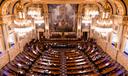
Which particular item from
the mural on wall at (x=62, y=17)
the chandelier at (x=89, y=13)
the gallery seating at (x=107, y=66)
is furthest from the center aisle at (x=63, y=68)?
the mural on wall at (x=62, y=17)

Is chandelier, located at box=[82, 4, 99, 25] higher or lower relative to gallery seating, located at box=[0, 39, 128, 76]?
higher

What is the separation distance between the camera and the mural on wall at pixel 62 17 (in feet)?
75.4

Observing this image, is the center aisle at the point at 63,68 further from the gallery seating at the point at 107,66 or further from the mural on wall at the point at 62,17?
the mural on wall at the point at 62,17

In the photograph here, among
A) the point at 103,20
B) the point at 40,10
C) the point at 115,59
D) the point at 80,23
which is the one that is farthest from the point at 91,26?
the point at 103,20

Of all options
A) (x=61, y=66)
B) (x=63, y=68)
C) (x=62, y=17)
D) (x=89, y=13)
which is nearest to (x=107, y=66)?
(x=63, y=68)

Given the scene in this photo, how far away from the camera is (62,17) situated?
23.5 m

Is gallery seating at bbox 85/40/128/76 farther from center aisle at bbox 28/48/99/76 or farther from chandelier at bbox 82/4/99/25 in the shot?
chandelier at bbox 82/4/99/25

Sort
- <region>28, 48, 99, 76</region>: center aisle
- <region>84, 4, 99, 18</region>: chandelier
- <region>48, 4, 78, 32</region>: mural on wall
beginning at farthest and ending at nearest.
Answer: <region>48, 4, 78, 32</region>: mural on wall → <region>84, 4, 99, 18</region>: chandelier → <region>28, 48, 99, 76</region>: center aisle

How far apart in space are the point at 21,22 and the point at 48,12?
37.7ft

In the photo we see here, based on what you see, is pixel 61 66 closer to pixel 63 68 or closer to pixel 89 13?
pixel 63 68

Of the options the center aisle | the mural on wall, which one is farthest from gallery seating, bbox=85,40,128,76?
the mural on wall

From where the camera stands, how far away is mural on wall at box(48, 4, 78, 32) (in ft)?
75.4

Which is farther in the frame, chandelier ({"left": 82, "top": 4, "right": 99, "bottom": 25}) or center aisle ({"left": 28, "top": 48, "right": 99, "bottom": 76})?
chandelier ({"left": 82, "top": 4, "right": 99, "bottom": 25})

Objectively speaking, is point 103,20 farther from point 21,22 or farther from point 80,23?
point 80,23
